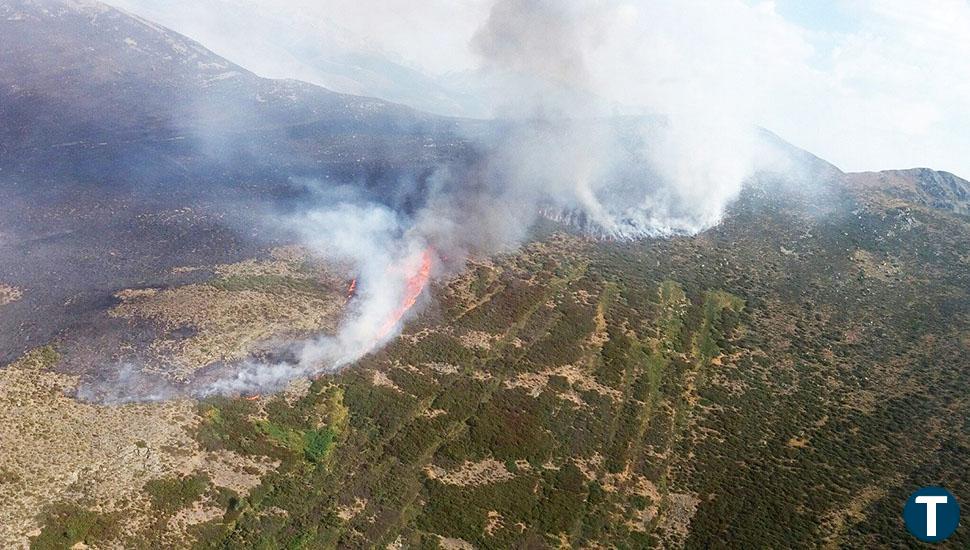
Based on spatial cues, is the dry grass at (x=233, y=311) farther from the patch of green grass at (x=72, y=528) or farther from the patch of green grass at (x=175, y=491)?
the patch of green grass at (x=72, y=528)

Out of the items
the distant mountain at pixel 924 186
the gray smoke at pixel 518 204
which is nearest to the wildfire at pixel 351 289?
the gray smoke at pixel 518 204

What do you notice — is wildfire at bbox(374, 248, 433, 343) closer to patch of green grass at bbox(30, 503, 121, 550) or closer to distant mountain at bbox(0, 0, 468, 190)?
patch of green grass at bbox(30, 503, 121, 550)

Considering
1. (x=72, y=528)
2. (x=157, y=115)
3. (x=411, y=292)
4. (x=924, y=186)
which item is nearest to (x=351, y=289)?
(x=411, y=292)

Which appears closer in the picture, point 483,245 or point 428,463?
point 428,463

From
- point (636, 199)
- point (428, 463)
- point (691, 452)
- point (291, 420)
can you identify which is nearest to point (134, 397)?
point (291, 420)

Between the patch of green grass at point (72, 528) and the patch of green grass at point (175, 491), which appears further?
the patch of green grass at point (175, 491)

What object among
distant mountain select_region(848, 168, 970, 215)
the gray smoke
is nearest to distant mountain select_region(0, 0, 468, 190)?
the gray smoke

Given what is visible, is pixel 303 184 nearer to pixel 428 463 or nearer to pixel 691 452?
pixel 428 463

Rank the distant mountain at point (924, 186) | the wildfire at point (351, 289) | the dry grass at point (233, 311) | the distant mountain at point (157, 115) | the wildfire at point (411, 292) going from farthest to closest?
the distant mountain at point (924, 186) → the distant mountain at point (157, 115) → the wildfire at point (351, 289) → the wildfire at point (411, 292) → the dry grass at point (233, 311)
